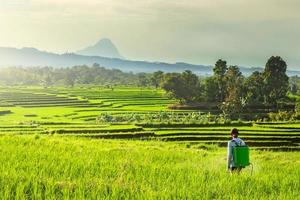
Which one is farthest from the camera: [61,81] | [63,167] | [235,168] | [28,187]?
[61,81]

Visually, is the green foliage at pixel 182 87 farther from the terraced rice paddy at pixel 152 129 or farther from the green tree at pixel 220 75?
the terraced rice paddy at pixel 152 129

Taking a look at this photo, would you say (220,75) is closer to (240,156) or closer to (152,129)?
Answer: (152,129)

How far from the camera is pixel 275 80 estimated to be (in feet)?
312

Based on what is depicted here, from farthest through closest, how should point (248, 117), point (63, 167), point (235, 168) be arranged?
point (248, 117), point (235, 168), point (63, 167)

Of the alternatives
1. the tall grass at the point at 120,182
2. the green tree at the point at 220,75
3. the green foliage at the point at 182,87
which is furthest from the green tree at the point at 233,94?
the tall grass at the point at 120,182

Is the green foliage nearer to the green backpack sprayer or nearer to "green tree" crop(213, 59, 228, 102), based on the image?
"green tree" crop(213, 59, 228, 102)

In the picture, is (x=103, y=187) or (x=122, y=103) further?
(x=122, y=103)

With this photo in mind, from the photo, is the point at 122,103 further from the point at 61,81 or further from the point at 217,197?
the point at 61,81

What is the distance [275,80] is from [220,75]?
1093 centimetres

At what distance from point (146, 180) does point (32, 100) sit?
82290mm

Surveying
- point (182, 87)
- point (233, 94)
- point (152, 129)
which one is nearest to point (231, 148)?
point (152, 129)

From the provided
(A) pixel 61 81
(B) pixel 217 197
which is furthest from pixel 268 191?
(A) pixel 61 81

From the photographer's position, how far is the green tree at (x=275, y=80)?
91.9 meters

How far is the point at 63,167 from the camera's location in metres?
12.7
